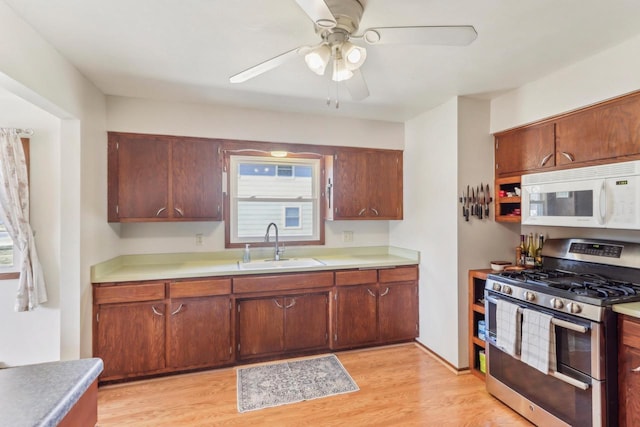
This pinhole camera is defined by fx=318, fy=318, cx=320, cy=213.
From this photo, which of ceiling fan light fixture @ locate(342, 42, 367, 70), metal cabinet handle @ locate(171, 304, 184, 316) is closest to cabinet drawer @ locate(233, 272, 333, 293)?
metal cabinet handle @ locate(171, 304, 184, 316)

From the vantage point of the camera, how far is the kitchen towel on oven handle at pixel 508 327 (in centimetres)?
212

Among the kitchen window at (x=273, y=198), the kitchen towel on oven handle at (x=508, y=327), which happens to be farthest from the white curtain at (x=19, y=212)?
the kitchen towel on oven handle at (x=508, y=327)

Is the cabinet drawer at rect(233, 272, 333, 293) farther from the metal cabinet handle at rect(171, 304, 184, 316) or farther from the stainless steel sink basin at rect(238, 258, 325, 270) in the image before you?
the metal cabinet handle at rect(171, 304, 184, 316)

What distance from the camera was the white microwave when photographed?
1909mm

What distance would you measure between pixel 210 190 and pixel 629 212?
3.16 metres

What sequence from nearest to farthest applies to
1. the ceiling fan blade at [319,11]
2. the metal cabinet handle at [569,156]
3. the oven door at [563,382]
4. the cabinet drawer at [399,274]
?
the ceiling fan blade at [319,11] < the oven door at [563,382] < the metal cabinet handle at [569,156] < the cabinet drawer at [399,274]

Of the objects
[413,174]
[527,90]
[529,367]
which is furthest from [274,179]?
[529,367]

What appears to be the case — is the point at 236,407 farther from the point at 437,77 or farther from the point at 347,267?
the point at 437,77

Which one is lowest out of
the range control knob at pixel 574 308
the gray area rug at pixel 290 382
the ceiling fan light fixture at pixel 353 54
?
the gray area rug at pixel 290 382

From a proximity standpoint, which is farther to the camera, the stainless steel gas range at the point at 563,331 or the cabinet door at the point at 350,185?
the cabinet door at the point at 350,185

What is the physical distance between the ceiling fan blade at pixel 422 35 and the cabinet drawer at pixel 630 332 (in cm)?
166

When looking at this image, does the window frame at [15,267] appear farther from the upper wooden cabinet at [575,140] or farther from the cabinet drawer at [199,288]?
the upper wooden cabinet at [575,140]

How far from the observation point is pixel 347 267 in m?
3.16

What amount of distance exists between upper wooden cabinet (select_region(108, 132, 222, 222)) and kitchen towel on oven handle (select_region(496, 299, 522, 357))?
2.53 metres
